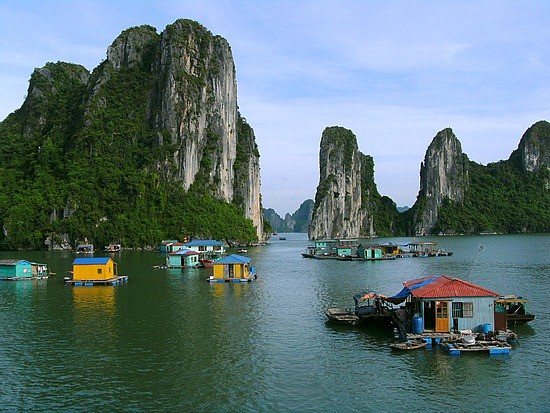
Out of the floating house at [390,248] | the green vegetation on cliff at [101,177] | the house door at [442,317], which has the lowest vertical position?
the house door at [442,317]

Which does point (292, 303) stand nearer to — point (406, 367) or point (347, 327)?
point (347, 327)

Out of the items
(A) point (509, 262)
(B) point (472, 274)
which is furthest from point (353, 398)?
(A) point (509, 262)

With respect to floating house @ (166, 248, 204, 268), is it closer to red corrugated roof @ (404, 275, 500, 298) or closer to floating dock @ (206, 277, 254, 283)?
floating dock @ (206, 277, 254, 283)

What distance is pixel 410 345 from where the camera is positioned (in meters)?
25.9

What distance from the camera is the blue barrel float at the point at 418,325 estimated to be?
88.4 ft

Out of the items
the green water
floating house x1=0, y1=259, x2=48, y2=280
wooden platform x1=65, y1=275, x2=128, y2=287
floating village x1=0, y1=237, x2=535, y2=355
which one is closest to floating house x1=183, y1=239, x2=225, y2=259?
floating house x1=0, y1=259, x2=48, y2=280

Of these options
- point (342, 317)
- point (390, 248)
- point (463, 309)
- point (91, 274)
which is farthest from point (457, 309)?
point (390, 248)

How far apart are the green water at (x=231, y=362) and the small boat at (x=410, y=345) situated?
379mm

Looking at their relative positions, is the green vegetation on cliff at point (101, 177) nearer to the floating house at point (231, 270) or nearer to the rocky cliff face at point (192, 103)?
the rocky cliff face at point (192, 103)

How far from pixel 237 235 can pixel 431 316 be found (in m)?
109

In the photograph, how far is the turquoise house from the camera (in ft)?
187

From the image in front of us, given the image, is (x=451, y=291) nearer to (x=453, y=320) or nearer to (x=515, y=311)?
(x=453, y=320)

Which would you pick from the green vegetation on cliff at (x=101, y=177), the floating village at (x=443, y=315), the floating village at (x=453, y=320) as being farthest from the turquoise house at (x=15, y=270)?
the green vegetation on cliff at (x=101, y=177)

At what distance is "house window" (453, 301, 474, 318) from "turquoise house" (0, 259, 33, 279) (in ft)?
157
